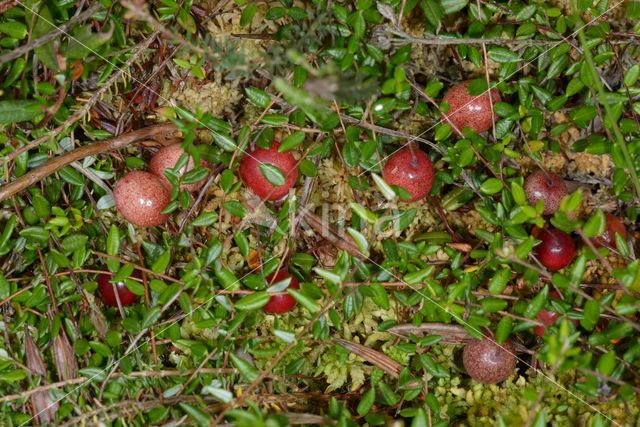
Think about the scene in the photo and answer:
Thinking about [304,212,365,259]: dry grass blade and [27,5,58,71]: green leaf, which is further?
[304,212,365,259]: dry grass blade

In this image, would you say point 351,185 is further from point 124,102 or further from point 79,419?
point 79,419

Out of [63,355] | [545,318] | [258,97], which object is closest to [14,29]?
[258,97]

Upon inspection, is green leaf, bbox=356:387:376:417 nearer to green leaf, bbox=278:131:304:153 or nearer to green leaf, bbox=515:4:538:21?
green leaf, bbox=278:131:304:153

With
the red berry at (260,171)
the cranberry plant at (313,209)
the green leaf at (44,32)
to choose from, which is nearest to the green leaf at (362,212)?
the cranberry plant at (313,209)

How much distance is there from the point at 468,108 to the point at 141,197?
1.45m

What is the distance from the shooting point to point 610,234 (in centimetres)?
269

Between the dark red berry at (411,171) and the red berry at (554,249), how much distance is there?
0.55 meters

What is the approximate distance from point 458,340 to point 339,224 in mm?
771

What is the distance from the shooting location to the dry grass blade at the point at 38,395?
2627mm

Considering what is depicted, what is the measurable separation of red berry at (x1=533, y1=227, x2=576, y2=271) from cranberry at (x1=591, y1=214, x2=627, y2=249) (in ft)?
0.40

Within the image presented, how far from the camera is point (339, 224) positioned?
2812 mm

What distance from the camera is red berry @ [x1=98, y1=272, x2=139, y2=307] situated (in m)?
2.71

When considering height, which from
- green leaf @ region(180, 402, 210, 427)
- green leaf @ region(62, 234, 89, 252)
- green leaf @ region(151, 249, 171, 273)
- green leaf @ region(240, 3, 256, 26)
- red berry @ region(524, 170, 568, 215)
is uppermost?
green leaf @ region(240, 3, 256, 26)

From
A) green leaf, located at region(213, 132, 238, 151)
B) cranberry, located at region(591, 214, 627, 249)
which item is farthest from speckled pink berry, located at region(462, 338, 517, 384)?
green leaf, located at region(213, 132, 238, 151)
